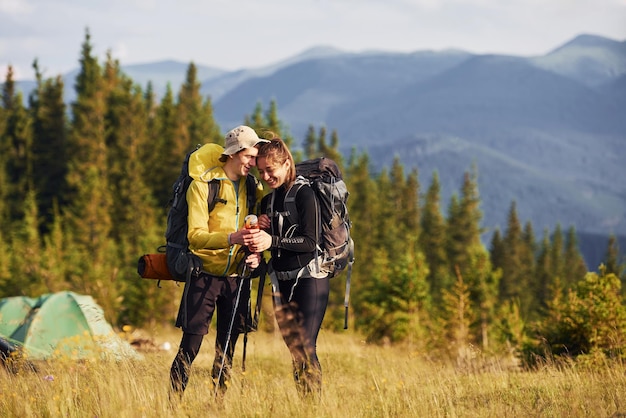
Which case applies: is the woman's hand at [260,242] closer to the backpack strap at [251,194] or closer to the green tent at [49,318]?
the backpack strap at [251,194]

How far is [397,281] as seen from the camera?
32094 millimetres

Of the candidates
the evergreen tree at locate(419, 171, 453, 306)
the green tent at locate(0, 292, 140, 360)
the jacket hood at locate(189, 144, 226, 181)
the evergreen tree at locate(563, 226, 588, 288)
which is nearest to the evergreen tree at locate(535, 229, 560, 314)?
the evergreen tree at locate(563, 226, 588, 288)

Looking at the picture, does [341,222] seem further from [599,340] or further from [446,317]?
[446,317]

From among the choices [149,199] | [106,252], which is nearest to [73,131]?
[149,199]

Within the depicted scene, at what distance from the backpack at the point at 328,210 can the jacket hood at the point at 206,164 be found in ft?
1.81

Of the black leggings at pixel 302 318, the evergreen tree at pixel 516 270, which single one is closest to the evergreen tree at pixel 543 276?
the evergreen tree at pixel 516 270

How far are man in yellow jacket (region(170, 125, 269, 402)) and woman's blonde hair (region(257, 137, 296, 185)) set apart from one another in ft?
0.34

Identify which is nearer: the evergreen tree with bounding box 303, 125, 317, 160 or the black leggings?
the black leggings

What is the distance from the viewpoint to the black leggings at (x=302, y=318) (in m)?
5.43

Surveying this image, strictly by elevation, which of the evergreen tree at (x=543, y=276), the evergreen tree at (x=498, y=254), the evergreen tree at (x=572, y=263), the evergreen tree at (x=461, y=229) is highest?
the evergreen tree at (x=461, y=229)

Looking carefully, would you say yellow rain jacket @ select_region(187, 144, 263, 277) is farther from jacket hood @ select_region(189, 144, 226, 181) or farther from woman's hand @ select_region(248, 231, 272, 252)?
woman's hand @ select_region(248, 231, 272, 252)

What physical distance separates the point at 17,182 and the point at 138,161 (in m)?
13.3

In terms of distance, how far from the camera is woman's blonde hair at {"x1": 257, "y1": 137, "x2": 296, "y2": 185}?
536 cm

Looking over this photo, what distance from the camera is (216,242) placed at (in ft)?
17.5
